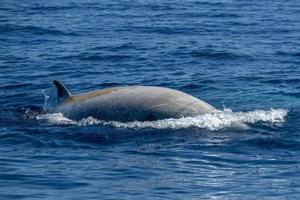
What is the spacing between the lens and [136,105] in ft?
67.5

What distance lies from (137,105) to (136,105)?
31 mm

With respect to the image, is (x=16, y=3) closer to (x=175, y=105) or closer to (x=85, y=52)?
(x=85, y=52)

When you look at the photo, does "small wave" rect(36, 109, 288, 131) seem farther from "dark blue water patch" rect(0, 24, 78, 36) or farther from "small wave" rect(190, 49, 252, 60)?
"dark blue water patch" rect(0, 24, 78, 36)

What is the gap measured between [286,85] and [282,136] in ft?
27.7

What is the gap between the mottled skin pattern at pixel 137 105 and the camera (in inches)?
797

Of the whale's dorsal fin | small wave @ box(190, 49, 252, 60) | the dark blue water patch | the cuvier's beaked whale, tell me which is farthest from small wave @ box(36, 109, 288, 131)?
the dark blue water patch

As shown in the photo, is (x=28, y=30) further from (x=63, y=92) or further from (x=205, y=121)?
(x=205, y=121)

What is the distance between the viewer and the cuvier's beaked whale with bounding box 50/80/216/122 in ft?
66.4

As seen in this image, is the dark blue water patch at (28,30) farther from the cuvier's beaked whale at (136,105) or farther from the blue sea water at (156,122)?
the cuvier's beaked whale at (136,105)

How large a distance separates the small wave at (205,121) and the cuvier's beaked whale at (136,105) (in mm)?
174

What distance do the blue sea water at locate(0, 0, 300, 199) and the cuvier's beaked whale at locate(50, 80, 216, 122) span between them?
0.93ft

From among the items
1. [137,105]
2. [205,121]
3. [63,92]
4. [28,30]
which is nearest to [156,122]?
[137,105]

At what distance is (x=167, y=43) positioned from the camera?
38.4m

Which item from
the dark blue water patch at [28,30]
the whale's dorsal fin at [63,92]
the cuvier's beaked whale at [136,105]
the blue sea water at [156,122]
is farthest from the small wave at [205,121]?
the dark blue water patch at [28,30]
